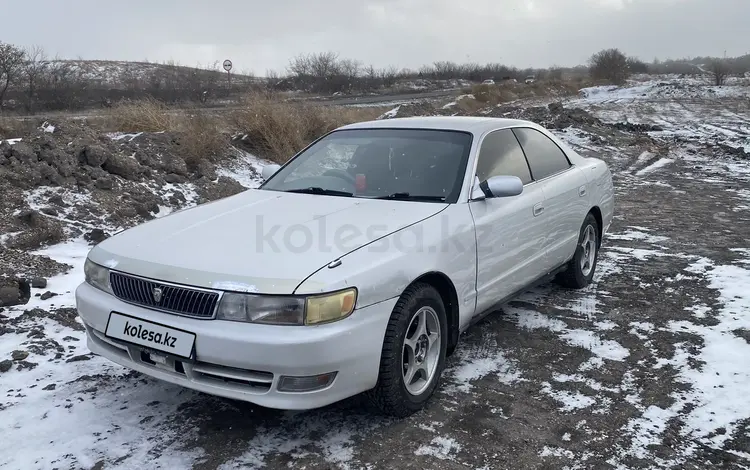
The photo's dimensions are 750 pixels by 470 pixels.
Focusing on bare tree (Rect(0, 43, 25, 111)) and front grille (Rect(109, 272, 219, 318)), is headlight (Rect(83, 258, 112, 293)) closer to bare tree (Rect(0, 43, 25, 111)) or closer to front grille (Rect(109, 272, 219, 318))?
front grille (Rect(109, 272, 219, 318))

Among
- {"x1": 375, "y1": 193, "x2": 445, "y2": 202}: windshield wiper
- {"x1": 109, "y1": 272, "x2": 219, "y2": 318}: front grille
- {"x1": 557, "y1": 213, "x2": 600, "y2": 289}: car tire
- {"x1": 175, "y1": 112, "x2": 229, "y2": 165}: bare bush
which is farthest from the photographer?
{"x1": 175, "y1": 112, "x2": 229, "y2": 165}: bare bush

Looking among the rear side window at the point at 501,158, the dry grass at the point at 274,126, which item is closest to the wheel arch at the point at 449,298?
the rear side window at the point at 501,158

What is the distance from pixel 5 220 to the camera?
5.90 meters

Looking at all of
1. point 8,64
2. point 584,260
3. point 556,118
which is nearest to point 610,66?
point 556,118

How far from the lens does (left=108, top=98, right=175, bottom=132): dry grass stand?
10.5 metres

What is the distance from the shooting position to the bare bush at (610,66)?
56469 millimetres

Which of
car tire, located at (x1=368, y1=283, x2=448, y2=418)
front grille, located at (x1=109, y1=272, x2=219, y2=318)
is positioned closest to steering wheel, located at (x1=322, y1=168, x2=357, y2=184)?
car tire, located at (x1=368, y1=283, x2=448, y2=418)

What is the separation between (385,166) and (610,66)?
2340 inches

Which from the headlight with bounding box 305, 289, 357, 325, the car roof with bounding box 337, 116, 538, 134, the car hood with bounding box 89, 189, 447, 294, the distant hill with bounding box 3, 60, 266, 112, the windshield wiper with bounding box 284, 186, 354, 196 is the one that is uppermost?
the distant hill with bounding box 3, 60, 266, 112

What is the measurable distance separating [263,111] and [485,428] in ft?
29.9

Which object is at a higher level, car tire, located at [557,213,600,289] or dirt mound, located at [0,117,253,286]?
dirt mound, located at [0,117,253,286]

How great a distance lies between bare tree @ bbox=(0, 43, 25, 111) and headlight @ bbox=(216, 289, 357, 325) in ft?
82.3

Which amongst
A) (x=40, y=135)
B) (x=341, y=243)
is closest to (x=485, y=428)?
(x=341, y=243)

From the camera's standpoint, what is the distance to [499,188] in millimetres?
3684
